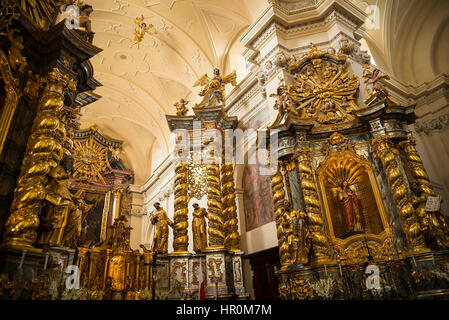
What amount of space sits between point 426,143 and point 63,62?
11875 millimetres

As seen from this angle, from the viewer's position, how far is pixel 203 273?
28.3 feet

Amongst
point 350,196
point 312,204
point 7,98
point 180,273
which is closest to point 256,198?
point 180,273

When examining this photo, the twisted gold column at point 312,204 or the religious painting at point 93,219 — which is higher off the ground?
the religious painting at point 93,219

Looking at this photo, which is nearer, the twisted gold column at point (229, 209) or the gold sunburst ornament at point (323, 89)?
the gold sunburst ornament at point (323, 89)

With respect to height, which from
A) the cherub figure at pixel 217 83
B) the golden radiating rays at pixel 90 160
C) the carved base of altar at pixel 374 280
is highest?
the golden radiating rays at pixel 90 160

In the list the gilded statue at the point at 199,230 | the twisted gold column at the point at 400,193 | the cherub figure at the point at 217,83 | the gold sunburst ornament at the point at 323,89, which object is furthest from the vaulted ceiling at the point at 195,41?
the twisted gold column at the point at 400,193

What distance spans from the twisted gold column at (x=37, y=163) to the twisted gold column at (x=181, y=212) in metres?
4.80

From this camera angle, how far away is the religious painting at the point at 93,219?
16.5 meters

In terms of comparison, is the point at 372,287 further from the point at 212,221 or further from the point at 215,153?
the point at 215,153

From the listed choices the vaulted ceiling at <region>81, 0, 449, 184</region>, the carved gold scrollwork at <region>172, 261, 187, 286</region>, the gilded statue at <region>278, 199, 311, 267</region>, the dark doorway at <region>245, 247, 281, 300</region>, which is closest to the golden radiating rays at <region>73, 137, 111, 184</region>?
the vaulted ceiling at <region>81, 0, 449, 184</region>

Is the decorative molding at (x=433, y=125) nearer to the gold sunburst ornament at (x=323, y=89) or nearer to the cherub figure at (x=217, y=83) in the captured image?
the gold sunburst ornament at (x=323, y=89)

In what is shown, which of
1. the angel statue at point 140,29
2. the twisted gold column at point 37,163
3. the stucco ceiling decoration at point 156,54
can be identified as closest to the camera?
the twisted gold column at point 37,163

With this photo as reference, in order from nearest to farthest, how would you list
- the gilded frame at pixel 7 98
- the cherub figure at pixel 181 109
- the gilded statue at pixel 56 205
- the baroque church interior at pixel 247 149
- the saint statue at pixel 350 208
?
the gilded frame at pixel 7 98 < the gilded statue at pixel 56 205 < the baroque church interior at pixel 247 149 < the saint statue at pixel 350 208 < the cherub figure at pixel 181 109

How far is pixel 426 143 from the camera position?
11.2m
